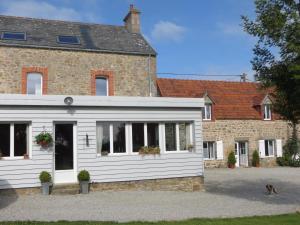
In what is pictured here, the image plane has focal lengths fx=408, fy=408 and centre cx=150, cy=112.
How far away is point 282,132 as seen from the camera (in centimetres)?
3180

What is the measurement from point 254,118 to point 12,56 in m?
18.2

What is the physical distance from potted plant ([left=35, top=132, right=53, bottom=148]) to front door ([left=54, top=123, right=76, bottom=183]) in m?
0.58

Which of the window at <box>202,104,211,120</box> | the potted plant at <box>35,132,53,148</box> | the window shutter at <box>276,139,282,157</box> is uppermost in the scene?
the window at <box>202,104,211,120</box>

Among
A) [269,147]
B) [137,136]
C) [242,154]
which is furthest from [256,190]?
[269,147]

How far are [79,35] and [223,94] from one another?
42.4 feet

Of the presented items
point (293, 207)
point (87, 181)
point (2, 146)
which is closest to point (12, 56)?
point (2, 146)

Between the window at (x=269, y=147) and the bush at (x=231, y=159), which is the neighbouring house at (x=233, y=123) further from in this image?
the bush at (x=231, y=159)

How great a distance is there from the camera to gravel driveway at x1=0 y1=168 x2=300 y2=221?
33.4 ft

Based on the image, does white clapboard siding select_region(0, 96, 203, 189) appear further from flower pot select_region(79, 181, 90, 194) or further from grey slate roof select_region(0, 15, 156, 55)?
grey slate roof select_region(0, 15, 156, 55)

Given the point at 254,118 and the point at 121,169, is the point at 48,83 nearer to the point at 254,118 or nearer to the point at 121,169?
the point at 121,169

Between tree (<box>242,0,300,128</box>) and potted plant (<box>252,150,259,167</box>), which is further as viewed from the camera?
potted plant (<box>252,150,259,167</box>)

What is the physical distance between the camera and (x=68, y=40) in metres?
22.6

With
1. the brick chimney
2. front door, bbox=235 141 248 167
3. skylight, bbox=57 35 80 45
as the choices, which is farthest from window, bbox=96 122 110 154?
front door, bbox=235 141 248 167

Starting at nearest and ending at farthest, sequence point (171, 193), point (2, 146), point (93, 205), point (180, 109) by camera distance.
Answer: point (93, 205) < point (2, 146) < point (171, 193) < point (180, 109)
